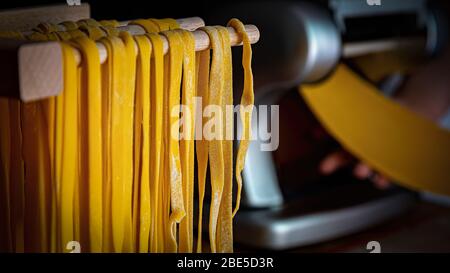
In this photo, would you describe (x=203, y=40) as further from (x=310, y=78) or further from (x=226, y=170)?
(x=310, y=78)

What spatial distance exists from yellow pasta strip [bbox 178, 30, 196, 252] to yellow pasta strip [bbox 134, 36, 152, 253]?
38 mm

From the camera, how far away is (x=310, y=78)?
45.3 inches

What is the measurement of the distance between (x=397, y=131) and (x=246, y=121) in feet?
2.21

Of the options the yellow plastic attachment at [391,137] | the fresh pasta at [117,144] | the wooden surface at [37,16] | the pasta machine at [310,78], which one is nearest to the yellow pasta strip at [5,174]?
the fresh pasta at [117,144]

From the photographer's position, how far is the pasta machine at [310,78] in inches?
44.3

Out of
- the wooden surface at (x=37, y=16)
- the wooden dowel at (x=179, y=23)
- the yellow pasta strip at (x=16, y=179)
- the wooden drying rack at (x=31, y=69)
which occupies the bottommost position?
the yellow pasta strip at (x=16, y=179)

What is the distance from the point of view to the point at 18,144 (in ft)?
2.22

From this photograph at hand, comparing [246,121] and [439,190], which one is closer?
[246,121]

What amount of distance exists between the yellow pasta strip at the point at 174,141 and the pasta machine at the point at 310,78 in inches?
16.8

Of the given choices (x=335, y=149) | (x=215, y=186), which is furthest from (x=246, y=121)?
(x=335, y=149)

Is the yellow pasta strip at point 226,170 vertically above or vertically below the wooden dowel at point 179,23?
below

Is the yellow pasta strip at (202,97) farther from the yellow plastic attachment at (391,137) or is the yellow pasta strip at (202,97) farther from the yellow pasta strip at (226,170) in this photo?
the yellow plastic attachment at (391,137)

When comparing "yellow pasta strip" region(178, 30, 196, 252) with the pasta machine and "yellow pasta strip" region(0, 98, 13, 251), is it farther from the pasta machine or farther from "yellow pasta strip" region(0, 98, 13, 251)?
the pasta machine

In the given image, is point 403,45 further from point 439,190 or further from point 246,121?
point 246,121
